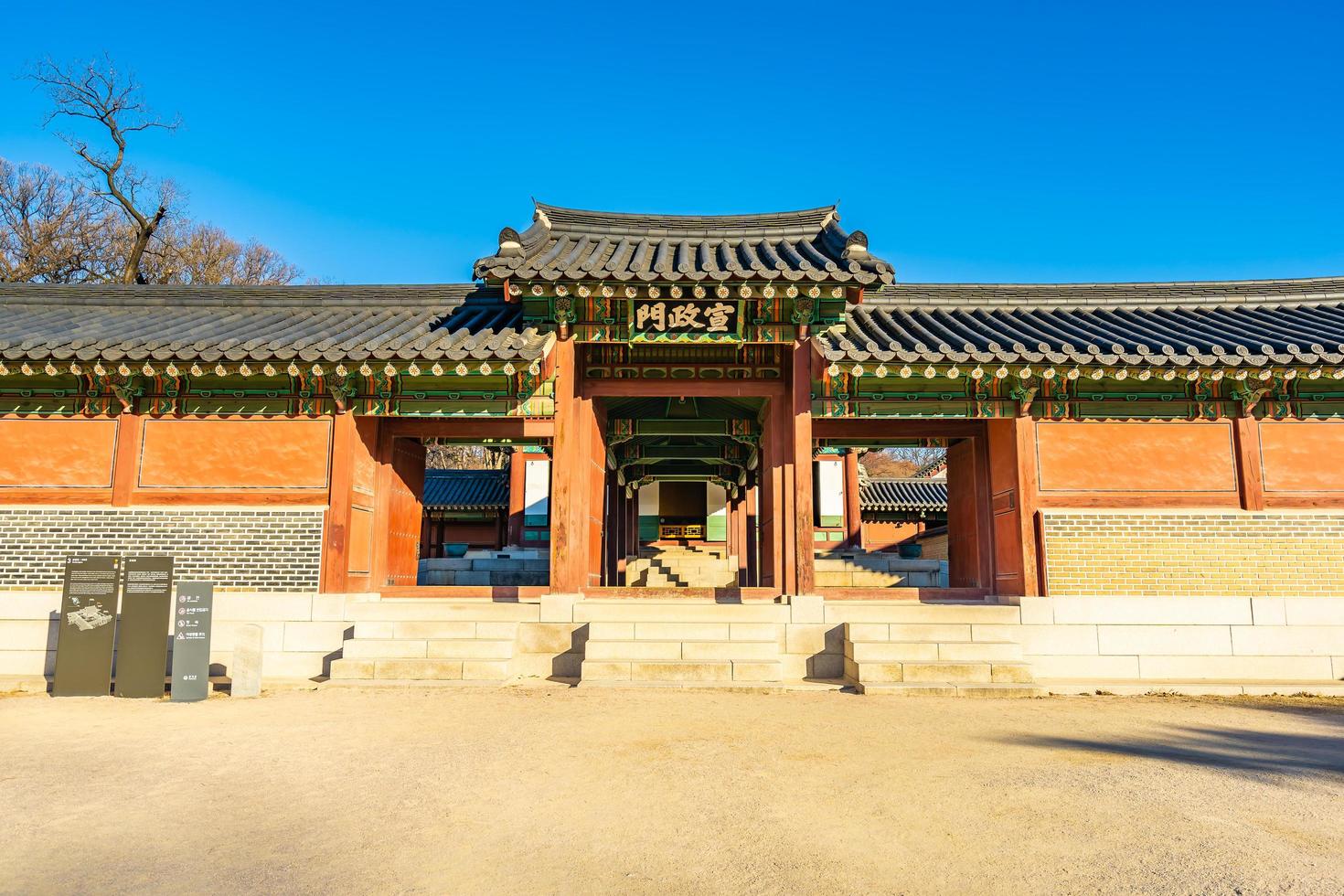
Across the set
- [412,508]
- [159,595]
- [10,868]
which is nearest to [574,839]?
[10,868]

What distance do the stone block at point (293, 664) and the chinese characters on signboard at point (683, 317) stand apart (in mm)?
6075

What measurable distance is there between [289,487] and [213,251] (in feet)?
95.8

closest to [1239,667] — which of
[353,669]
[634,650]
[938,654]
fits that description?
[938,654]

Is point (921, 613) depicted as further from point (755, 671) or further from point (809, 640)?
point (755, 671)

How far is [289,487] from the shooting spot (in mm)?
11203

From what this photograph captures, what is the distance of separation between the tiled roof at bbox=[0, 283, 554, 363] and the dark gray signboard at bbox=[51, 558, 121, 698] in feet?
9.04

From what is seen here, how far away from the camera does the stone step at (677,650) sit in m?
9.73

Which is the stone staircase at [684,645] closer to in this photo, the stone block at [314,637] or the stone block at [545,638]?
the stone block at [545,638]

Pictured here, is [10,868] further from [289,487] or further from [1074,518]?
[1074,518]

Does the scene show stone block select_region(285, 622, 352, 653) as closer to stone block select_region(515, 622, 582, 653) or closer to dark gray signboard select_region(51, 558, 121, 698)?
dark gray signboard select_region(51, 558, 121, 698)

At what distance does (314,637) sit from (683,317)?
6570 millimetres

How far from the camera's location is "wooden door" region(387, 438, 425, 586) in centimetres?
1262

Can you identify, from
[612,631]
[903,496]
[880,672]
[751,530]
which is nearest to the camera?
[880,672]

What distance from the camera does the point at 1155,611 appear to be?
1088cm
